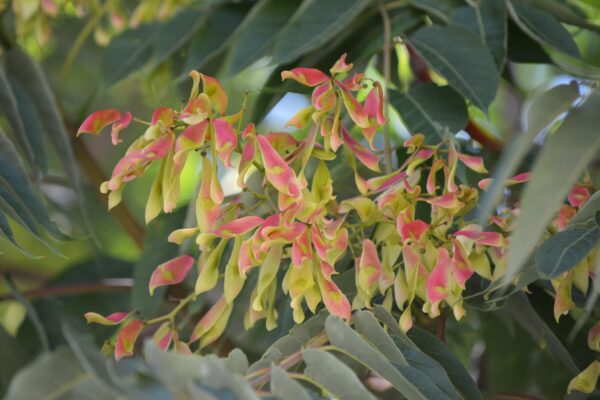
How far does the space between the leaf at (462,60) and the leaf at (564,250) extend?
0.18 metres

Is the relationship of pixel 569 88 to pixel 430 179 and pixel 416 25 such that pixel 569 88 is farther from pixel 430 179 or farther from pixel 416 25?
pixel 416 25

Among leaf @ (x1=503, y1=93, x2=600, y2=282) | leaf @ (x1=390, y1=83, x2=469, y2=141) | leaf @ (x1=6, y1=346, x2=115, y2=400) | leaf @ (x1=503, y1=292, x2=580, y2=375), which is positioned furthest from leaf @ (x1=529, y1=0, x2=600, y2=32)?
leaf @ (x1=6, y1=346, x2=115, y2=400)

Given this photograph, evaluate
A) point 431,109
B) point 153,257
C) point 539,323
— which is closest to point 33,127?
point 153,257

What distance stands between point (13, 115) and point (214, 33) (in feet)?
0.69

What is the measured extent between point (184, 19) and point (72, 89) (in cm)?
69

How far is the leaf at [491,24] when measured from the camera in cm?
79

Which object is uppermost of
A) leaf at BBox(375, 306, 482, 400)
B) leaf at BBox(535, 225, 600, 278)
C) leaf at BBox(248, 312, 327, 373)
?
leaf at BBox(535, 225, 600, 278)

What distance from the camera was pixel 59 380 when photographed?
0.41 m

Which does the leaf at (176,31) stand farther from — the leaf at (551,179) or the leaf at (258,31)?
the leaf at (551,179)

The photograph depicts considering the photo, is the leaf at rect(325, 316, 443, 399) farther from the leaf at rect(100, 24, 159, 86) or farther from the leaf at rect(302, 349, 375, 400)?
the leaf at rect(100, 24, 159, 86)

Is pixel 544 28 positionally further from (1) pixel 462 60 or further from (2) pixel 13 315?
(2) pixel 13 315

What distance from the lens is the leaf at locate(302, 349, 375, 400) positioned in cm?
45

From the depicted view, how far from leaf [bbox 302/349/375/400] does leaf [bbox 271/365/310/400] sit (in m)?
0.02

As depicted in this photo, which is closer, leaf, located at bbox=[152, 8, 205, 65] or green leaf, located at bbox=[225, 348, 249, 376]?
green leaf, located at bbox=[225, 348, 249, 376]
